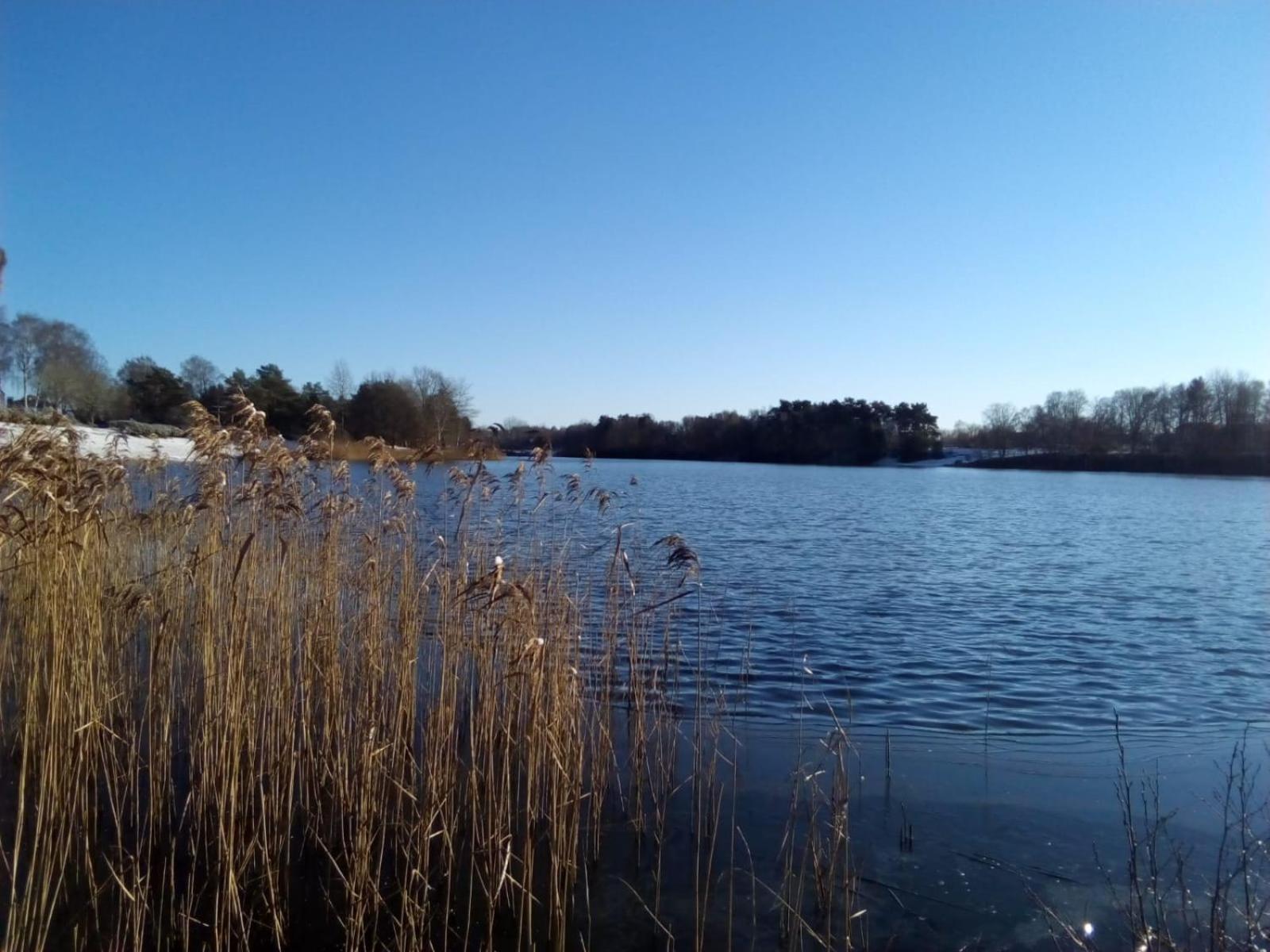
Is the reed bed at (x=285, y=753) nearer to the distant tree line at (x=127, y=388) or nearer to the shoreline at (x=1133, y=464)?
the distant tree line at (x=127, y=388)

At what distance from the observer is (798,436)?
8094 centimetres

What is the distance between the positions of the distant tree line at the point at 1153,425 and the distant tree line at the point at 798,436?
8.88 metres

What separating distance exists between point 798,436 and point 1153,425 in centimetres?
2991

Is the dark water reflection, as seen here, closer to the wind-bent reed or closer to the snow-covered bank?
the wind-bent reed

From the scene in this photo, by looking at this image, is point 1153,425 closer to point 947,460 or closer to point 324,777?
point 947,460

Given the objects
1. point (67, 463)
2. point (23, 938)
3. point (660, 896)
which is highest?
point (67, 463)

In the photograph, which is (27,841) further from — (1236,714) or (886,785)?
(1236,714)

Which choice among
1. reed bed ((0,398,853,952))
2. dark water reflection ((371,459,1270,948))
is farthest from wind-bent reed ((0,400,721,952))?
dark water reflection ((371,459,1270,948))

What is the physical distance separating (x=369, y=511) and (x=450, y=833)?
7.00m

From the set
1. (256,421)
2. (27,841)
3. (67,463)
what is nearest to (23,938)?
(27,841)

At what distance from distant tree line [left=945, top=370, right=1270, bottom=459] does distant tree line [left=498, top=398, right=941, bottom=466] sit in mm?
8877

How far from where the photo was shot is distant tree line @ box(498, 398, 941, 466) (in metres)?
78.1

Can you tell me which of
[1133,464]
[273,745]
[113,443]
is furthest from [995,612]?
[1133,464]

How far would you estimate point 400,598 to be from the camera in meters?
5.65
